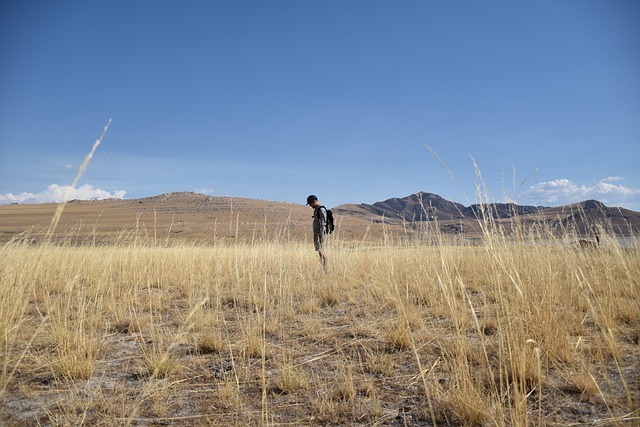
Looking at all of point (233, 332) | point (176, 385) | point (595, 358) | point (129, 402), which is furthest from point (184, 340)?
point (595, 358)

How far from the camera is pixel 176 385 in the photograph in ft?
7.80

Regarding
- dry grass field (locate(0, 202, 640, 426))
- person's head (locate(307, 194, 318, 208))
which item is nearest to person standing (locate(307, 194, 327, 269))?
person's head (locate(307, 194, 318, 208))

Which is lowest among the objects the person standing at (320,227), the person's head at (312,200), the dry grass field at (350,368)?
the dry grass field at (350,368)

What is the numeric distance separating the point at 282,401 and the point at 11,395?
1733mm

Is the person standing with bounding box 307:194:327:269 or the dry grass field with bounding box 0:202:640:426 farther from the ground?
the person standing with bounding box 307:194:327:269

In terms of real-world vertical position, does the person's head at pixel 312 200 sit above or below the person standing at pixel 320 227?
above

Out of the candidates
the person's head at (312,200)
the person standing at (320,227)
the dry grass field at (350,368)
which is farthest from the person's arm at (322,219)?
the dry grass field at (350,368)

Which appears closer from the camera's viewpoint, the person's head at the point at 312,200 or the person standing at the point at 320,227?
the person standing at the point at 320,227

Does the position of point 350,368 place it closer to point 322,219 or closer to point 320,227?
point 320,227

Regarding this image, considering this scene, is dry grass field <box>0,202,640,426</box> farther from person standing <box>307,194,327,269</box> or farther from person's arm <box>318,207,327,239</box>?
person's arm <box>318,207,327,239</box>

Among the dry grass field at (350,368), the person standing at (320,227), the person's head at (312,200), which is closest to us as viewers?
the dry grass field at (350,368)

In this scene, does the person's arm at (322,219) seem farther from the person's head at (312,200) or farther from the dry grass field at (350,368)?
the dry grass field at (350,368)

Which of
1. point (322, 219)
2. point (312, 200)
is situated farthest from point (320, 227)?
point (312, 200)

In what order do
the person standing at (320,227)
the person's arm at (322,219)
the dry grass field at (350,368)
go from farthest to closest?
the person's arm at (322,219), the person standing at (320,227), the dry grass field at (350,368)
